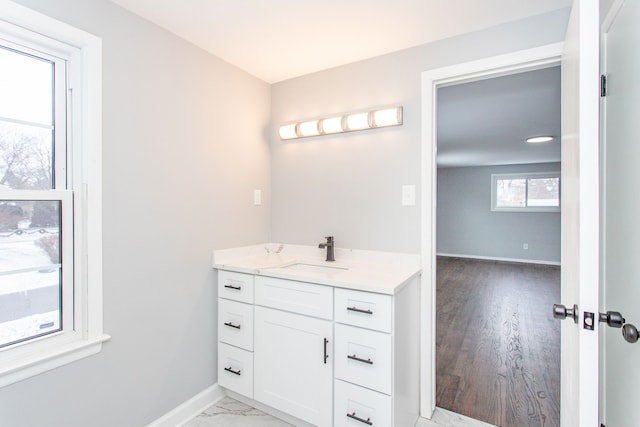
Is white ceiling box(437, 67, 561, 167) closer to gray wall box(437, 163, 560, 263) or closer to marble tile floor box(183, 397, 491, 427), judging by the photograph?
gray wall box(437, 163, 560, 263)

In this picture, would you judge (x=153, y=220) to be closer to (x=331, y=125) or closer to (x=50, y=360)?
(x=50, y=360)

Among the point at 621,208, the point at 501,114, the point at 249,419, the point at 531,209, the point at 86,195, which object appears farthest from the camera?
the point at 531,209

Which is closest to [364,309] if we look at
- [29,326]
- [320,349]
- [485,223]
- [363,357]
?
[363,357]

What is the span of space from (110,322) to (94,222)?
1.60 feet

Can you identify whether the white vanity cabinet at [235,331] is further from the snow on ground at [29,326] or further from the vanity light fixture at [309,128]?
the vanity light fixture at [309,128]

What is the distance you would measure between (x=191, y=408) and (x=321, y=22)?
231cm

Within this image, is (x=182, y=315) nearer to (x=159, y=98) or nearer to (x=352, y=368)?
(x=352, y=368)

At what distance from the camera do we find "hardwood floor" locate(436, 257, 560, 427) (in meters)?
1.99

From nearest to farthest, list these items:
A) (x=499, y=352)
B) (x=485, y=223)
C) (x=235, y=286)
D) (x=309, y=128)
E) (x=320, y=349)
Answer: (x=320, y=349)
(x=235, y=286)
(x=309, y=128)
(x=499, y=352)
(x=485, y=223)

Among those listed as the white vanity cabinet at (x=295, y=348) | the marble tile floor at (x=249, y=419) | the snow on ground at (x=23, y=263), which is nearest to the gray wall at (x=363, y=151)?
the white vanity cabinet at (x=295, y=348)

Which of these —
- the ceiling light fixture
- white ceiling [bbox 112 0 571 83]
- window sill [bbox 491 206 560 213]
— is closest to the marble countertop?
white ceiling [bbox 112 0 571 83]

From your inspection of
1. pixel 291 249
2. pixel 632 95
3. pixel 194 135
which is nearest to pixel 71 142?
pixel 194 135

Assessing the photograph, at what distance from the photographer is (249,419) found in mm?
1878

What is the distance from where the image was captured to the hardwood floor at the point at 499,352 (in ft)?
6.53
